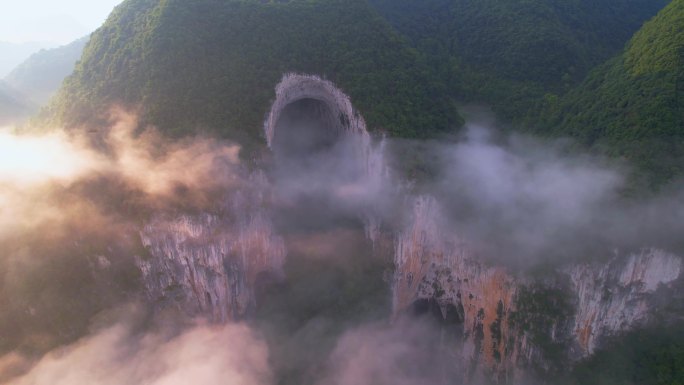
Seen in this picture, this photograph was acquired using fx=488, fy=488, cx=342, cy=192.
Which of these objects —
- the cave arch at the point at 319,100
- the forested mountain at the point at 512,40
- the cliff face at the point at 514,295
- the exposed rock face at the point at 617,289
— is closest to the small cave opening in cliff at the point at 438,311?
the cliff face at the point at 514,295

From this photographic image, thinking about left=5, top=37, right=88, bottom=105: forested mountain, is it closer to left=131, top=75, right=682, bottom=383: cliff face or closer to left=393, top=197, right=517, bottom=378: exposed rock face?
left=131, top=75, right=682, bottom=383: cliff face

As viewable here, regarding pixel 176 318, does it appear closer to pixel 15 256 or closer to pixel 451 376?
pixel 15 256

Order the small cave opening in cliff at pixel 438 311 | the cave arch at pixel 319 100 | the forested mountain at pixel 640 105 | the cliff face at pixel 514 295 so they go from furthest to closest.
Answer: the cave arch at pixel 319 100 → the small cave opening in cliff at pixel 438 311 → the forested mountain at pixel 640 105 → the cliff face at pixel 514 295

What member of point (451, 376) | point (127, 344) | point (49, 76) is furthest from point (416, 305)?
point (49, 76)

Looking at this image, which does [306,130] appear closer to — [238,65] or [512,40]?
[238,65]

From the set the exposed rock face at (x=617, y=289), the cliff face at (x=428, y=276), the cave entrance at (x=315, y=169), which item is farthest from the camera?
the cave entrance at (x=315, y=169)

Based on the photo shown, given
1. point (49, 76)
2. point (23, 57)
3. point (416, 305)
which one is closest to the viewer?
point (416, 305)

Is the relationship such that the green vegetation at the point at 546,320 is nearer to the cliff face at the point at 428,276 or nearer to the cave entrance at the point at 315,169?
the cliff face at the point at 428,276
